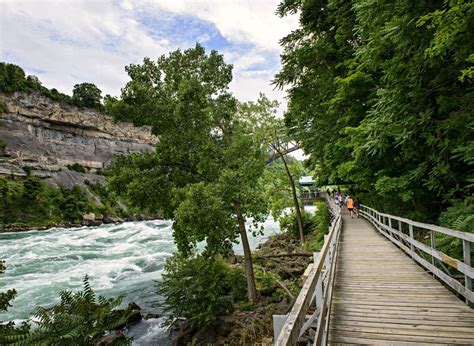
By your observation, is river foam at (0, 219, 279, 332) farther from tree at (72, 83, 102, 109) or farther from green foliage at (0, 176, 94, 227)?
tree at (72, 83, 102, 109)

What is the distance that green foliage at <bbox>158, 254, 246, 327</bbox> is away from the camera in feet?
28.9

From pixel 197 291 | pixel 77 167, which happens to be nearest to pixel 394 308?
pixel 197 291

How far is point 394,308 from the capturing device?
4160 millimetres

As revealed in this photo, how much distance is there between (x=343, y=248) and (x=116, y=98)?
9329 millimetres

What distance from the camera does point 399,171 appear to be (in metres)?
8.61

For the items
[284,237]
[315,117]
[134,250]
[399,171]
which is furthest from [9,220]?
[399,171]

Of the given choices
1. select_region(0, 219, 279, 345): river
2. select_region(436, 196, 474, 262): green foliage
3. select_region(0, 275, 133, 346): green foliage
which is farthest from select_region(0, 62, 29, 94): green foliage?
select_region(436, 196, 474, 262): green foliage

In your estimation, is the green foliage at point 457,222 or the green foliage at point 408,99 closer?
the green foliage at point 457,222

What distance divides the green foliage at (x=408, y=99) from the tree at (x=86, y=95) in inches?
2710

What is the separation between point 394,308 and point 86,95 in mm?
79768

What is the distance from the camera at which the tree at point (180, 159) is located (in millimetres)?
8961

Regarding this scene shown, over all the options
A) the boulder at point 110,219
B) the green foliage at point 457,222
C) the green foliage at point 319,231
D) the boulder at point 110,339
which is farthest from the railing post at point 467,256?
the boulder at point 110,219

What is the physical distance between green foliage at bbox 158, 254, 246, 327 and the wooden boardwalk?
4359 mm

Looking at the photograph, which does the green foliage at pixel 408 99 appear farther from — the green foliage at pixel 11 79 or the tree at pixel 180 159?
the green foliage at pixel 11 79
